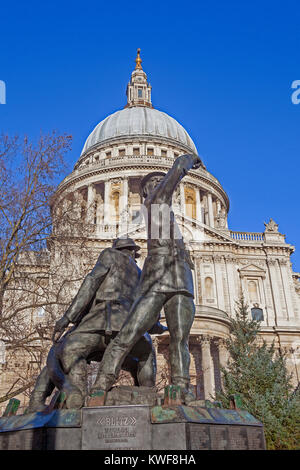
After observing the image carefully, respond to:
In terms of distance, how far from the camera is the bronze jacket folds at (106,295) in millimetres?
5379

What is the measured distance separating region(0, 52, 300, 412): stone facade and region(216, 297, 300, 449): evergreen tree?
4103 mm

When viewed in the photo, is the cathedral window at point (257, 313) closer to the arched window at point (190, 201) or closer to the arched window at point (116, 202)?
the arched window at point (190, 201)

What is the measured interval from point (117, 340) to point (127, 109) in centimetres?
6642

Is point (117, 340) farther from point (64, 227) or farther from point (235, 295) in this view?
point (235, 295)

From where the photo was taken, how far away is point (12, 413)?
5191 mm

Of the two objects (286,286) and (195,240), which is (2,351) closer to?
(195,240)

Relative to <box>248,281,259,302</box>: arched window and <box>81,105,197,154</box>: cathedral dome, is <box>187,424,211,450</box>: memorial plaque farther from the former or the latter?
<box>81,105,197,154</box>: cathedral dome

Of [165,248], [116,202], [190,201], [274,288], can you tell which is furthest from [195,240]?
[165,248]

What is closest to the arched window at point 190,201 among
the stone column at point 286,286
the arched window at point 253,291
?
the arched window at point 253,291

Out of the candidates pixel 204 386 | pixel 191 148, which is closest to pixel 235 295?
pixel 204 386

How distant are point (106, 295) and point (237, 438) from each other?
7.26 ft

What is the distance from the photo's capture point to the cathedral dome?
2450 inches

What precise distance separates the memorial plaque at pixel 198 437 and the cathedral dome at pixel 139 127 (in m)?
58.1

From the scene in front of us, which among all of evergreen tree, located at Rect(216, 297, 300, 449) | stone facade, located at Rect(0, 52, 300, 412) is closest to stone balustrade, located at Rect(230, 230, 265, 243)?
stone facade, located at Rect(0, 52, 300, 412)
